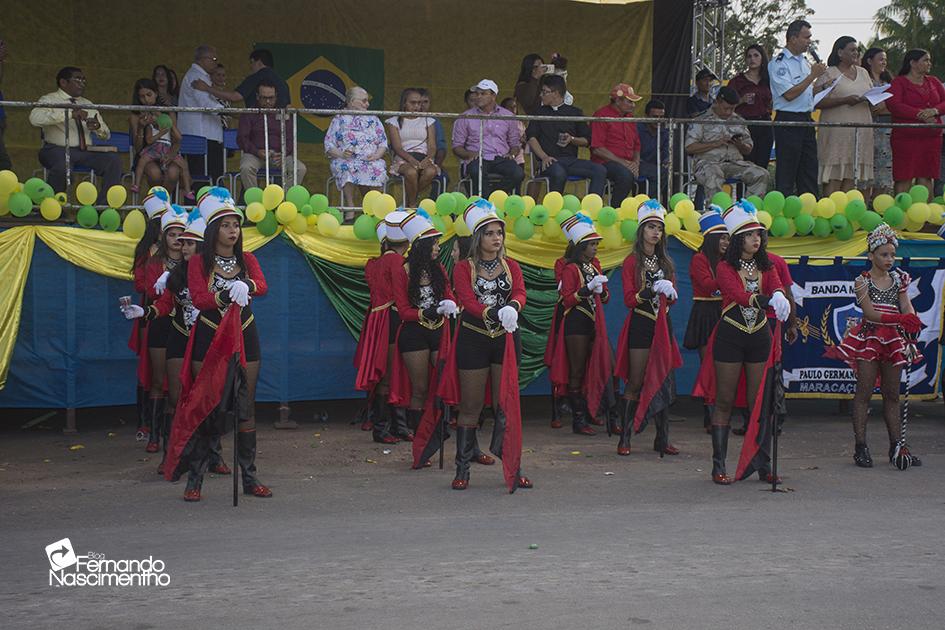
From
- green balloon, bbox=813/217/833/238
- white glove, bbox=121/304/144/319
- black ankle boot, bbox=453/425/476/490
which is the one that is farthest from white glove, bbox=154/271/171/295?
green balloon, bbox=813/217/833/238

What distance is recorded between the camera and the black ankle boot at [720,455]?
9.14 meters

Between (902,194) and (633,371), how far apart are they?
14.5ft

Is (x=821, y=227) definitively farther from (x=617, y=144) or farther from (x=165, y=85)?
(x=165, y=85)

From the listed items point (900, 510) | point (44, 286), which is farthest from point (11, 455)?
point (900, 510)

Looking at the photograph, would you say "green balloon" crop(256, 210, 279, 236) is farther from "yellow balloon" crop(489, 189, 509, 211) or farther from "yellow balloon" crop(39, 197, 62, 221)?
"yellow balloon" crop(489, 189, 509, 211)

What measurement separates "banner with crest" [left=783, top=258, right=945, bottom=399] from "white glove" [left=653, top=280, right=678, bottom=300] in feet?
9.21

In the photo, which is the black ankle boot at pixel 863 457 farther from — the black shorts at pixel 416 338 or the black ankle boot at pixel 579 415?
the black shorts at pixel 416 338

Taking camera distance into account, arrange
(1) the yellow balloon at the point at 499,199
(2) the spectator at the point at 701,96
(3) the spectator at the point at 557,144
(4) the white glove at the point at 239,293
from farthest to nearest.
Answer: (2) the spectator at the point at 701,96 < (3) the spectator at the point at 557,144 < (1) the yellow balloon at the point at 499,199 < (4) the white glove at the point at 239,293

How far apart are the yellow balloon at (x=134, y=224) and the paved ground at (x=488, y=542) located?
2.11 m

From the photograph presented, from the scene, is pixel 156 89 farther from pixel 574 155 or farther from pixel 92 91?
pixel 574 155

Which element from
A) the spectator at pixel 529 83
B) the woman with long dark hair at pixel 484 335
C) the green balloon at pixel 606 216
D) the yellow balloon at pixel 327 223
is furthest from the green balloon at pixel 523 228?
the spectator at pixel 529 83

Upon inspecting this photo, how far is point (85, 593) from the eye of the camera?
613cm

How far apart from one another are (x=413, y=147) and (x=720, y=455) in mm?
5439

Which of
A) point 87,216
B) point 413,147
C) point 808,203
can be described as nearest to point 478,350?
point 413,147
